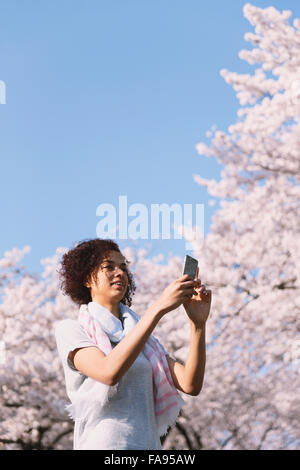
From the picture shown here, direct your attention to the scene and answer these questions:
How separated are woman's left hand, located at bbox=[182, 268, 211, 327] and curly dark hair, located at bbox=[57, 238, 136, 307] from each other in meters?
0.43

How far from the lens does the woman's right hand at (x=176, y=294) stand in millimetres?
2043

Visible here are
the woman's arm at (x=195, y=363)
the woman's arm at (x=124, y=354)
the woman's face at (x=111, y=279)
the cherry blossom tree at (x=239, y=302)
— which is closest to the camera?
the woman's arm at (x=124, y=354)

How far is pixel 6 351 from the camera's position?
12734mm

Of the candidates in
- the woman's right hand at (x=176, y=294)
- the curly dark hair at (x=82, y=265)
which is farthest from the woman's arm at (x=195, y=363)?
the curly dark hair at (x=82, y=265)

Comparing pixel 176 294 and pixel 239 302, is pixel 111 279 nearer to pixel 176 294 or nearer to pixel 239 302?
pixel 176 294

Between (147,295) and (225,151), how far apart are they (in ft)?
13.8

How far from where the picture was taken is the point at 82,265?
251 cm

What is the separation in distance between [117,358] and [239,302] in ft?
27.8

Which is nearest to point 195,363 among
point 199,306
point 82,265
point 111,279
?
point 199,306

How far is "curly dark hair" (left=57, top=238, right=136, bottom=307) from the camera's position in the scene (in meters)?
2.49

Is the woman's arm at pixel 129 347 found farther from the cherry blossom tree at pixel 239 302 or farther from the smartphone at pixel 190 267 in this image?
the cherry blossom tree at pixel 239 302

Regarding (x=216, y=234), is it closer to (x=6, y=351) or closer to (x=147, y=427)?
(x=6, y=351)

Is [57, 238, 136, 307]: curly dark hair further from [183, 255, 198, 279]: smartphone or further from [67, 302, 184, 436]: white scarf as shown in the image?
[183, 255, 198, 279]: smartphone

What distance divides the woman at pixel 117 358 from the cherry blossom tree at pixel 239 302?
20.1 ft
